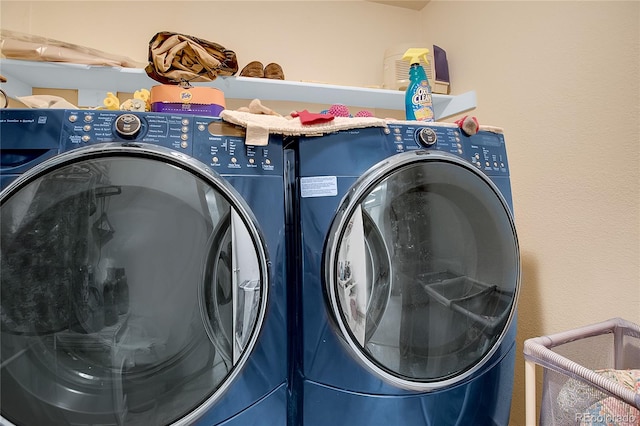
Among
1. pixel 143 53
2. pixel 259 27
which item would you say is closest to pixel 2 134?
pixel 143 53

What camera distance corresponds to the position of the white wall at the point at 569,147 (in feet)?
3.39

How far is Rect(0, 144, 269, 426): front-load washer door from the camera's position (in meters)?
0.69

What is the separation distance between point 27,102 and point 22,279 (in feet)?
2.11

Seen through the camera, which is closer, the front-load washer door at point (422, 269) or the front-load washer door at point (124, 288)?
the front-load washer door at point (124, 288)

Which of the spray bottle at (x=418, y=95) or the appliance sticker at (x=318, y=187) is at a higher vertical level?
the spray bottle at (x=418, y=95)

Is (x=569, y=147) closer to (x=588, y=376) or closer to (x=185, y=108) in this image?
(x=588, y=376)

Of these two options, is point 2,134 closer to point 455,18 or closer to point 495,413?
point 495,413

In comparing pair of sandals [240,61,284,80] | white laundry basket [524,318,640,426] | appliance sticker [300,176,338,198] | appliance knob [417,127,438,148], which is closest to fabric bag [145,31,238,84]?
pair of sandals [240,61,284,80]

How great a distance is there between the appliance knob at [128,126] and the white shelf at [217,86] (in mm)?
648

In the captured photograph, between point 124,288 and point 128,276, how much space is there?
26 millimetres

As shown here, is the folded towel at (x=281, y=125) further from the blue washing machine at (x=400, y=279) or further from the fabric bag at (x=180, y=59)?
the fabric bag at (x=180, y=59)

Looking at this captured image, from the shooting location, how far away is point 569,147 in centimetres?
118

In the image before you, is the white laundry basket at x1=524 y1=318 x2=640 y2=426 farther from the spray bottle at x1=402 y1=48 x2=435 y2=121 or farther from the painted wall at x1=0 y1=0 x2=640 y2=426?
the spray bottle at x1=402 y1=48 x2=435 y2=121

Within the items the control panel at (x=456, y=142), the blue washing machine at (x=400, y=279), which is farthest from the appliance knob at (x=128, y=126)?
the control panel at (x=456, y=142)
